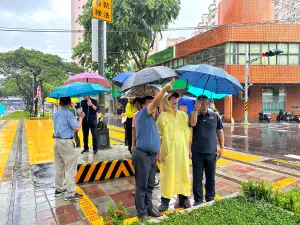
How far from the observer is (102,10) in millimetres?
7133

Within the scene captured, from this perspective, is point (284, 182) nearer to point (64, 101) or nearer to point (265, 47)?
point (64, 101)

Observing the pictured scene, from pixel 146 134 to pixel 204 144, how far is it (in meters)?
0.95

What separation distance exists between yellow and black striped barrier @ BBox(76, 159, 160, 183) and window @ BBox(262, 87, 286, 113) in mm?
24040

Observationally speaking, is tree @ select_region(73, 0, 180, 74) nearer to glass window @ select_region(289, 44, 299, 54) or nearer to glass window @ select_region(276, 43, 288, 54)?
glass window @ select_region(276, 43, 288, 54)

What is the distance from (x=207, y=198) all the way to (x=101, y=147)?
12.0 ft

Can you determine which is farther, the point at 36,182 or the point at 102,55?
the point at 102,55

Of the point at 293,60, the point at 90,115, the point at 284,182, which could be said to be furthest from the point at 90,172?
the point at 293,60

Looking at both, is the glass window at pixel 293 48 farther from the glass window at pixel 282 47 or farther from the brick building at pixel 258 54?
the glass window at pixel 282 47

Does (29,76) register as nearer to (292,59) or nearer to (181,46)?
(181,46)

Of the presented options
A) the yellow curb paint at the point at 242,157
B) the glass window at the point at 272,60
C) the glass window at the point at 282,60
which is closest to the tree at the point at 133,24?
the glass window at the point at 272,60

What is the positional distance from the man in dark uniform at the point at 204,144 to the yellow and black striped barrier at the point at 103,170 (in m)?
2.07

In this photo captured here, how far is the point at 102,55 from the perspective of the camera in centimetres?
750

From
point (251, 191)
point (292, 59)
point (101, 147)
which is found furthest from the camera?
point (292, 59)

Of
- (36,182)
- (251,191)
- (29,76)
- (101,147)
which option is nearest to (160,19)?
(101,147)
